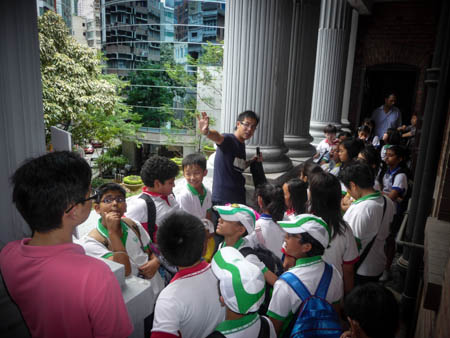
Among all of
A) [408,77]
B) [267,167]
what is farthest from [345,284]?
[408,77]

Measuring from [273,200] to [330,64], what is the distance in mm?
8068

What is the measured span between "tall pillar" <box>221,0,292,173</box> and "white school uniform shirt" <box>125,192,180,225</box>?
217 cm

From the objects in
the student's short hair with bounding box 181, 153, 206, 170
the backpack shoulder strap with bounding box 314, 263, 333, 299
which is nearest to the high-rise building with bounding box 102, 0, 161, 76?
the student's short hair with bounding box 181, 153, 206, 170

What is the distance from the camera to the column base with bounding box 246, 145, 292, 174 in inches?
191

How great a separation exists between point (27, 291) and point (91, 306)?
0.25 m

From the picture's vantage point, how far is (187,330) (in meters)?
1.60

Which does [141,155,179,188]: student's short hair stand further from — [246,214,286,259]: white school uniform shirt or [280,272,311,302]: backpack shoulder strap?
[280,272,311,302]: backpack shoulder strap

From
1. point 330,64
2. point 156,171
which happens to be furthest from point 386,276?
point 330,64

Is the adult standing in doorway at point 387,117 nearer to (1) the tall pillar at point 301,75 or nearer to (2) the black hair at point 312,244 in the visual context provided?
(1) the tall pillar at point 301,75

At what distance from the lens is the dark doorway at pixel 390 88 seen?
1384 centimetres

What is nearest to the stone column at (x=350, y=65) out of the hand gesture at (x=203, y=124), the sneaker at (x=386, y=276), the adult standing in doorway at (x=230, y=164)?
the sneaker at (x=386, y=276)

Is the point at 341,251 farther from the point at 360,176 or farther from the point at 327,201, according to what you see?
the point at 360,176

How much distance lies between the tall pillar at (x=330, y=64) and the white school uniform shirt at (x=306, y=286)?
7986mm

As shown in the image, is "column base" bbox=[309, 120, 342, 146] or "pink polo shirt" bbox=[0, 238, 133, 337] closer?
"pink polo shirt" bbox=[0, 238, 133, 337]
